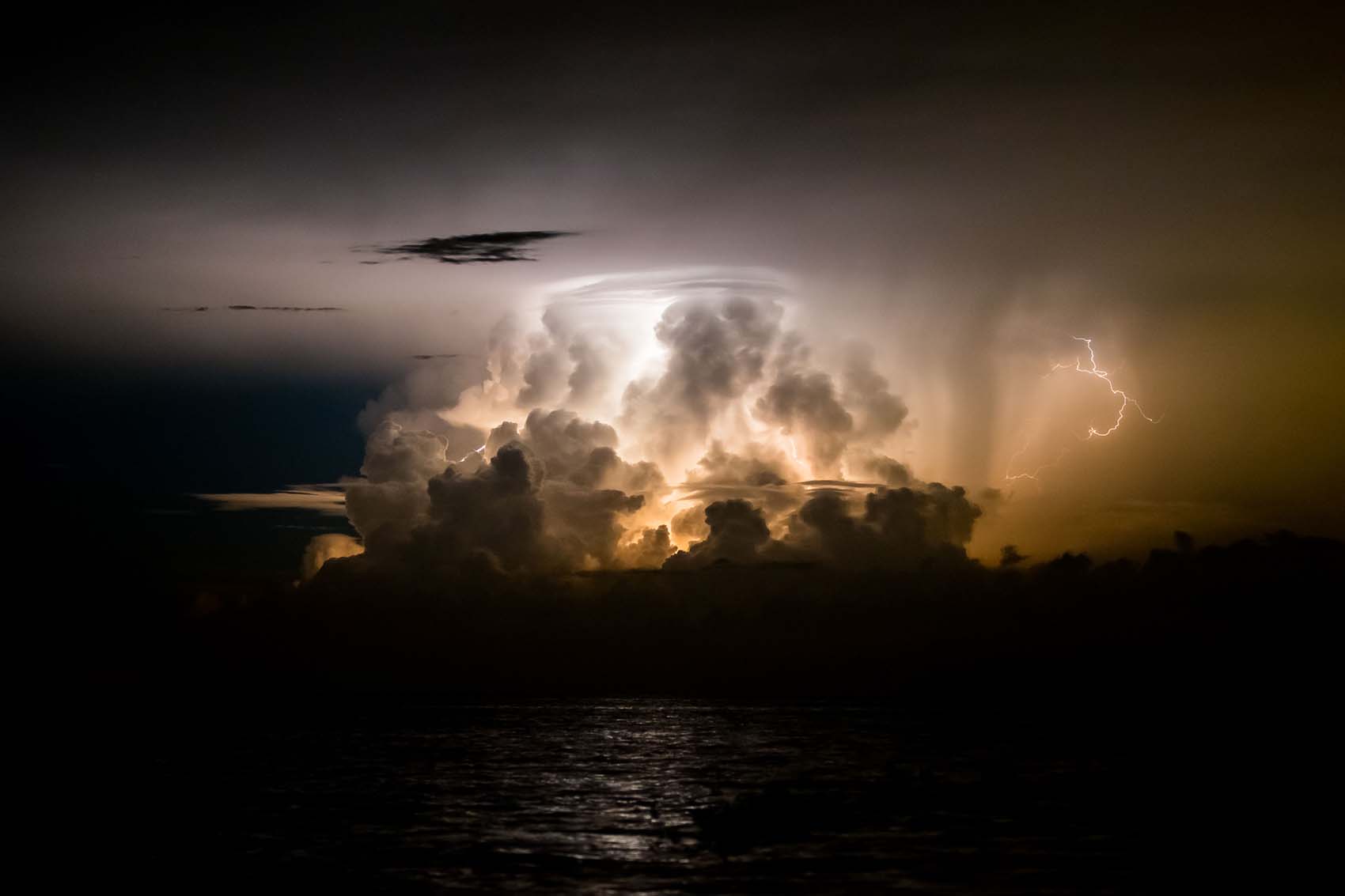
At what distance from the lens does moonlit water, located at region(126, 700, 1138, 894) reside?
61.1 meters

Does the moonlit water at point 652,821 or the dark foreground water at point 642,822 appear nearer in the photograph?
the dark foreground water at point 642,822

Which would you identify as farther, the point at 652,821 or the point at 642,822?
the point at 652,821

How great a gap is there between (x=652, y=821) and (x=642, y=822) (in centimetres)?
75

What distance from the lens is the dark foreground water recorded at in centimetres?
6084

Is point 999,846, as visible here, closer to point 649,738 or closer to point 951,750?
point 951,750

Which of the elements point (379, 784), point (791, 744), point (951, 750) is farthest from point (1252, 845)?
point (791, 744)

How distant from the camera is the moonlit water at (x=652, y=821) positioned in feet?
200

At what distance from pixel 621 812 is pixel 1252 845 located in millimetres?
43922

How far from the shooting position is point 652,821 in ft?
274

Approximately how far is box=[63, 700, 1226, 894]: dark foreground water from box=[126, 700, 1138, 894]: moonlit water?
9.9 inches

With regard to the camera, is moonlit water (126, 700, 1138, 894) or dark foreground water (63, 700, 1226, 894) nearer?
dark foreground water (63, 700, 1226, 894)

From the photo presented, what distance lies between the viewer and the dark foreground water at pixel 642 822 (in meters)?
60.8

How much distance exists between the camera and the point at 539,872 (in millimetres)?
62531

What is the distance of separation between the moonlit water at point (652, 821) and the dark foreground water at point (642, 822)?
9.9 inches
